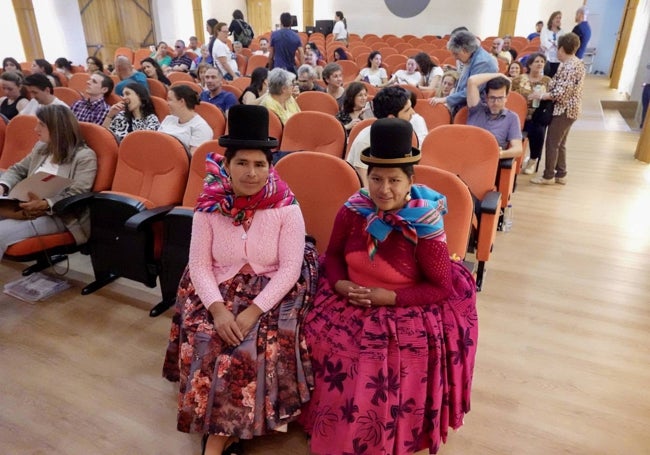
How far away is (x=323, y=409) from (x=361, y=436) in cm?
15

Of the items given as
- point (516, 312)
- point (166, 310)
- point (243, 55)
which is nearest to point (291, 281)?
point (166, 310)

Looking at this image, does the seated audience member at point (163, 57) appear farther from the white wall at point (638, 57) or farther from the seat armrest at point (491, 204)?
the white wall at point (638, 57)

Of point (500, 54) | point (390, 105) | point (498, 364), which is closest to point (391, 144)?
point (390, 105)

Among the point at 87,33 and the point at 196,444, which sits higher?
the point at 87,33

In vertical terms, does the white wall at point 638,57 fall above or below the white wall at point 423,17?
below

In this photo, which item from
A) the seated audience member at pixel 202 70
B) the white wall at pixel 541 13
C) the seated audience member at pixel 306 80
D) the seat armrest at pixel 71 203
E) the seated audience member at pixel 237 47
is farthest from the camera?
the white wall at pixel 541 13

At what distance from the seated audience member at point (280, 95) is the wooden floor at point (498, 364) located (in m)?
1.96

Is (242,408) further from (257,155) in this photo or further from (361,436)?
(257,155)

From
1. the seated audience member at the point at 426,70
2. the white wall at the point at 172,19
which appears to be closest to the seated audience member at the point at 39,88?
the seated audience member at the point at 426,70

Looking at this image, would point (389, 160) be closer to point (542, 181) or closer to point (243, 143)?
point (243, 143)

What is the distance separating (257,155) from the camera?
1.61 meters

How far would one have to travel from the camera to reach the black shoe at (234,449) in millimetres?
1672

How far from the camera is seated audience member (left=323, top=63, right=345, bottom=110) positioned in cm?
468

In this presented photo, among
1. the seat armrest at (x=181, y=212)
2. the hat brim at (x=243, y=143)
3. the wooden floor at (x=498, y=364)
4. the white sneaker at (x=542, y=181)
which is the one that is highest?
the hat brim at (x=243, y=143)
